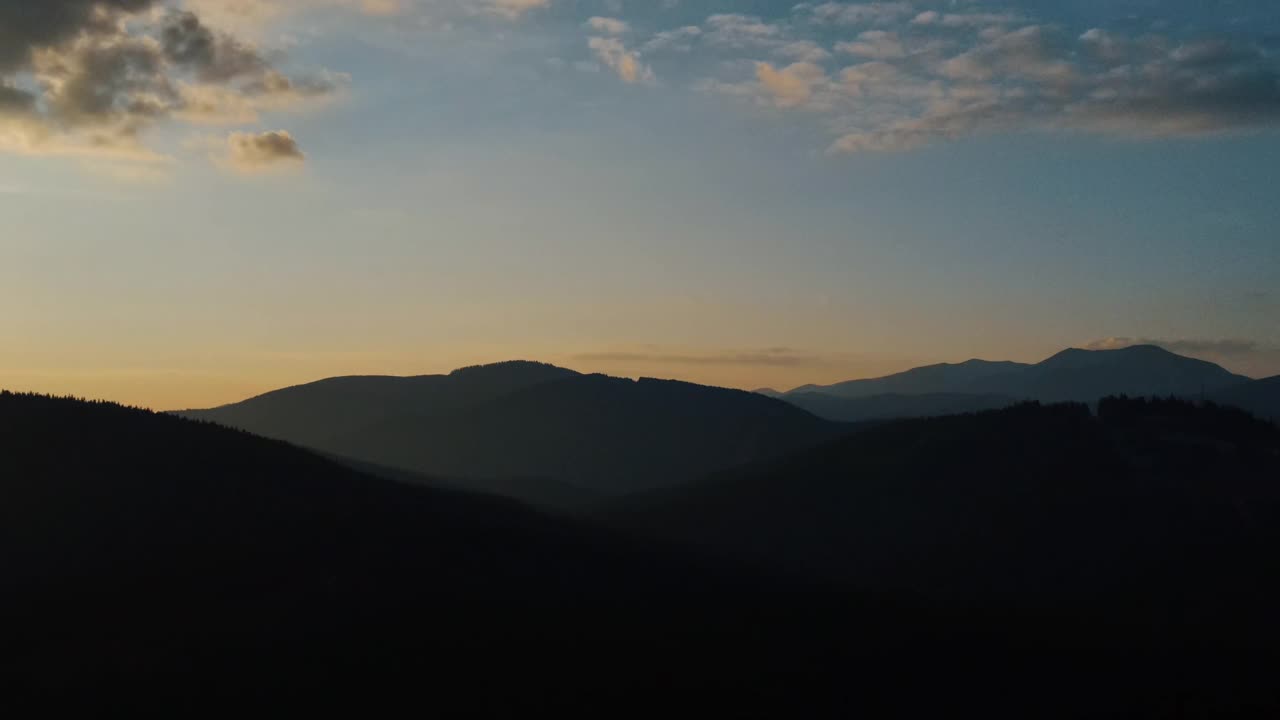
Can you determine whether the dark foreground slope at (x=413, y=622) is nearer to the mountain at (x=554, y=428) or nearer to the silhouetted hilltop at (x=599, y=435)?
the mountain at (x=554, y=428)

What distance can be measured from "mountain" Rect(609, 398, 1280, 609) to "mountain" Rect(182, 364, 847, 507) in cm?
5958

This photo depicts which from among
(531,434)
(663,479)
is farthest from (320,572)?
(531,434)

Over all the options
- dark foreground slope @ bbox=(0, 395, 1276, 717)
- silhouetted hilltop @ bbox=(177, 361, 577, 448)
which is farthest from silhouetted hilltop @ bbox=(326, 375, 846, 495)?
dark foreground slope @ bbox=(0, 395, 1276, 717)

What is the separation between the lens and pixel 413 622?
29.8 meters

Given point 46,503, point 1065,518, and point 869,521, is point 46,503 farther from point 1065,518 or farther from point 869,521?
point 1065,518

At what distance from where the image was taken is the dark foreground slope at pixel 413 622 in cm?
2570

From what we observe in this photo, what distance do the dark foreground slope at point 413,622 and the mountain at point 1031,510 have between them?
27.3 ft

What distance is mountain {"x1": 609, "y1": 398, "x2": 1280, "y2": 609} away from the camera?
165 feet

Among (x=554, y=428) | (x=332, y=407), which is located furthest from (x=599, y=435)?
(x=332, y=407)

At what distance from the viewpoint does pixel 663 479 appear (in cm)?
13012

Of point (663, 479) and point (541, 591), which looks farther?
point (663, 479)

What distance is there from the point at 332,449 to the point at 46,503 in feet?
410

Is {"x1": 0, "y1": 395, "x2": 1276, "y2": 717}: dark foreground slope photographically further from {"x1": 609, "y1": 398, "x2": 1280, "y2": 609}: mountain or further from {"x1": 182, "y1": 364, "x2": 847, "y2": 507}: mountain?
{"x1": 182, "y1": 364, "x2": 847, "y2": 507}: mountain

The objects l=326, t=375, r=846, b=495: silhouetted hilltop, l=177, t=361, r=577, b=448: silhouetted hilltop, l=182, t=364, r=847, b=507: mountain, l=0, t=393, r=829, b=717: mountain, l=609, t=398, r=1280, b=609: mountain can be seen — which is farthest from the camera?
l=177, t=361, r=577, b=448: silhouetted hilltop
